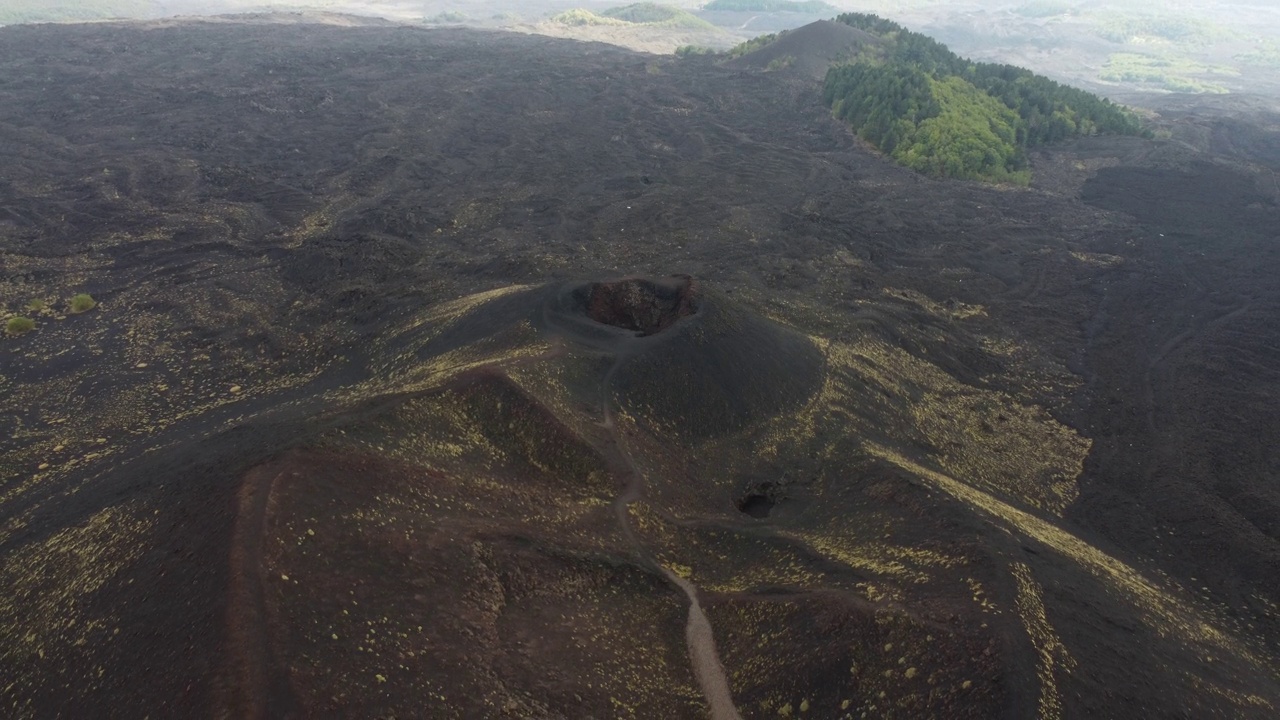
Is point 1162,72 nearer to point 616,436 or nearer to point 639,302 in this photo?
point 639,302

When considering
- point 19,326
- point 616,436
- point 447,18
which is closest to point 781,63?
point 616,436

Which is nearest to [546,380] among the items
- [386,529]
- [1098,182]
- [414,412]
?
[414,412]

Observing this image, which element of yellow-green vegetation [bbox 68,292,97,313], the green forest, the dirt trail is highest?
the green forest

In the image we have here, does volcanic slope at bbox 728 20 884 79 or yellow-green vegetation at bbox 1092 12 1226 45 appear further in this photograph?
yellow-green vegetation at bbox 1092 12 1226 45

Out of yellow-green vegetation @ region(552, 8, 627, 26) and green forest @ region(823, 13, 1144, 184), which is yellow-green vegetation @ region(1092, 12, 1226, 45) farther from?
yellow-green vegetation @ region(552, 8, 627, 26)

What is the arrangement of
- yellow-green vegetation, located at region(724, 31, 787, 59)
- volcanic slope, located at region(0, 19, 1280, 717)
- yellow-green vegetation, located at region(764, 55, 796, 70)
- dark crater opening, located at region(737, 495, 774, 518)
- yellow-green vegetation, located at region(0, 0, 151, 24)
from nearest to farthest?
volcanic slope, located at region(0, 19, 1280, 717) → dark crater opening, located at region(737, 495, 774, 518) → yellow-green vegetation, located at region(764, 55, 796, 70) → yellow-green vegetation, located at region(724, 31, 787, 59) → yellow-green vegetation, located at region(0, 0, 151, 24)

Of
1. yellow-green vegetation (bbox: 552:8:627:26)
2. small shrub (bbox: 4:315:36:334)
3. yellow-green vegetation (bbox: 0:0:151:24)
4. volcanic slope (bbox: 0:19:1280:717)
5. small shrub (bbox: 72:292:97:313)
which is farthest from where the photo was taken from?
yellow-green vegetation (bbox: 552:8:627:26)

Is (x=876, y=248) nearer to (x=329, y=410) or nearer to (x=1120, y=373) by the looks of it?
(x=1120, y=373)

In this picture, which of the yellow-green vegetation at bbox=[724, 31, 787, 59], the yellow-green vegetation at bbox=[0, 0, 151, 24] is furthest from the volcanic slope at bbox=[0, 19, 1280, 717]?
the yellow-green vegetation at bbox=[0, 0, 151, 24]
